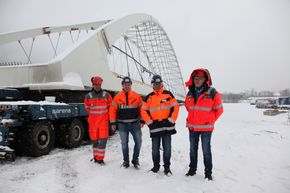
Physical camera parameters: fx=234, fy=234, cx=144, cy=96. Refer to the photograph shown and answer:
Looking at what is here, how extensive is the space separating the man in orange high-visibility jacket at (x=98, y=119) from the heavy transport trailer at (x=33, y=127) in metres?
1.22

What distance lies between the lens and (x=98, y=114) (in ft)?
14.6

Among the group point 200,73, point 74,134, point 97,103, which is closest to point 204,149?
point 200,73

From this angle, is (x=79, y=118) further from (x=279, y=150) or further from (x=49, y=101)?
(x=279, y=150)

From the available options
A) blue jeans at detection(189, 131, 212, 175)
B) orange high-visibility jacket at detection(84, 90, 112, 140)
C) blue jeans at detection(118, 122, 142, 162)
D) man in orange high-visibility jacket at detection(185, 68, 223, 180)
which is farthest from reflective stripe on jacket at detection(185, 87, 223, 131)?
orange high-visibility jacket at detection(84, 90, 112, 140)

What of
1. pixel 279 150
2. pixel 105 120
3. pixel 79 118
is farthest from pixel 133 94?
pixel 279 150

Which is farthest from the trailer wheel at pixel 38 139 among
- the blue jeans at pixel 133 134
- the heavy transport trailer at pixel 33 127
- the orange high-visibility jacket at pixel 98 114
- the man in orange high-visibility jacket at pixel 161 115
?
the man in orange high-visibility jacket at pixel 161 115

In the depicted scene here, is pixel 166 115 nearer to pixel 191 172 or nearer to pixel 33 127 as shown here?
pixel 191 172

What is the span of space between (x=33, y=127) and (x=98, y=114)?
4.80ft

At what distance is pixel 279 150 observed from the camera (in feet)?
19.7

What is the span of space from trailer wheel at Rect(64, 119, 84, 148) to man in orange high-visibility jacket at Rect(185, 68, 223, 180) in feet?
10.7

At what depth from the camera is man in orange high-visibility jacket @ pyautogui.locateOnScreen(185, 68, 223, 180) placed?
3.64m

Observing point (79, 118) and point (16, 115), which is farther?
point (79, 118)

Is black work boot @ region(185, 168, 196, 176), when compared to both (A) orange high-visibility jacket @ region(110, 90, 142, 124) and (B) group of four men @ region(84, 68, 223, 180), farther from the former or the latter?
(A) orange high-visibility jacket @ region(110, 90, 142, 124)

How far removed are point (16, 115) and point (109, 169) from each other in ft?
7.16
